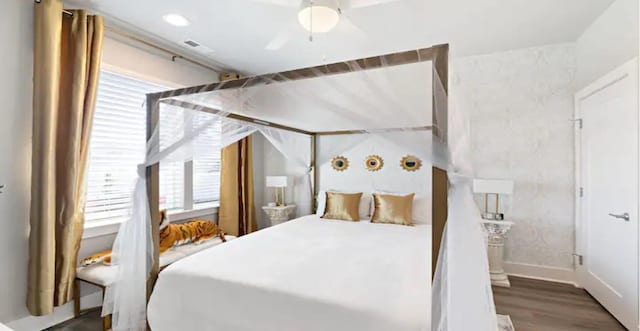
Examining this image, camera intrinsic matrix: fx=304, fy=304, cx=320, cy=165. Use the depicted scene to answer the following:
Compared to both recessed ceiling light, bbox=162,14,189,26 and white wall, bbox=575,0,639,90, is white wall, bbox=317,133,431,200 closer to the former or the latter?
white wall, bbox=575,0,639,90

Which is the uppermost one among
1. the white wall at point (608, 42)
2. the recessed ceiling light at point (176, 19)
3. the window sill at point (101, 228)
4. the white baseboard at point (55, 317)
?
the recessed ceiling light at point (176, 19)

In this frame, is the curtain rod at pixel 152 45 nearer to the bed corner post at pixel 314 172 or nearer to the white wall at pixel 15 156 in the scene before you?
the white wall at pixel 15 156

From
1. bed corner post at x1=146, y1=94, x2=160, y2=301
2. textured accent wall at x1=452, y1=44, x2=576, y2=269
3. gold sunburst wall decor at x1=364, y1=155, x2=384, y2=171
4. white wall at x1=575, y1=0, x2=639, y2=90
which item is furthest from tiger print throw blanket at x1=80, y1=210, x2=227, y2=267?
white wall at x1=575, y1=0, x2=639, y2=90

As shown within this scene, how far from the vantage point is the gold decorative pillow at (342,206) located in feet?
11.8

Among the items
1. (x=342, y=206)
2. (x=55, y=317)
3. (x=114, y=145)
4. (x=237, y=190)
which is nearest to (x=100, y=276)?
(x=55, y=317)

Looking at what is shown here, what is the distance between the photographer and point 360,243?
Answer: 99.0 inches

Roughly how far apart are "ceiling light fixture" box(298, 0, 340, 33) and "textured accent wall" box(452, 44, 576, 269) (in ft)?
7.13

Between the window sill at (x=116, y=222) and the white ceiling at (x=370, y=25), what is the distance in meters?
1.80

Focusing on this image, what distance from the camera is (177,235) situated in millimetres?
2969

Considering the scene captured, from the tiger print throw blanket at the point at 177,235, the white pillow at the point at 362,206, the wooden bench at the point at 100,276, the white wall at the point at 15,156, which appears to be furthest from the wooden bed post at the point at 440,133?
the white wall at the point at 15,156

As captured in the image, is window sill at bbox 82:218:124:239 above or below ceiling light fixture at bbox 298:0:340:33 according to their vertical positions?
below

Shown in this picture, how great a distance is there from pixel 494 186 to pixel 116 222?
12.2ft

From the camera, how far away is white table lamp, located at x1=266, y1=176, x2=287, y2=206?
4.22 metres

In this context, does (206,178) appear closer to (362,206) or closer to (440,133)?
(362,206)
